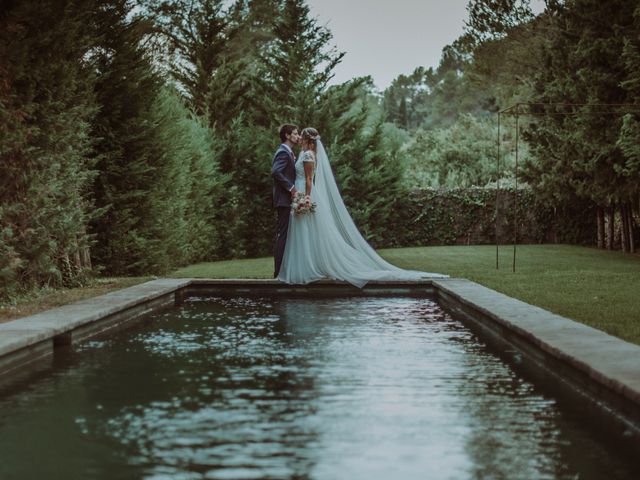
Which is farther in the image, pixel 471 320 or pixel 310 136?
pixel 310 136

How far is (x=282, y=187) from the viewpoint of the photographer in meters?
11.2

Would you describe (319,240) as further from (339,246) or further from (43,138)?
(43,138)

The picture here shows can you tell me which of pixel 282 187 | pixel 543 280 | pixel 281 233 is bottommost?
pixel 543 280

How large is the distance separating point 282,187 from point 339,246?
114cm

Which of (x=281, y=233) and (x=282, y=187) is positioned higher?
(x=282, y=187)

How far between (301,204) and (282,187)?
0.37 meters

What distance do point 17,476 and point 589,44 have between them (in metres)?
15.2

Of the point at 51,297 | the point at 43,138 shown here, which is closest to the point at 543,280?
the point at 51,297

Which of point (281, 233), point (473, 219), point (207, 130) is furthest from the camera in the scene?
point (473, 219)

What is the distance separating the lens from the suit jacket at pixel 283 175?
1107cm

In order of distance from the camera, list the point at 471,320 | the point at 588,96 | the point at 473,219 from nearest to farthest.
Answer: the point at 471,320
the point at 588,96
the point at 473,219

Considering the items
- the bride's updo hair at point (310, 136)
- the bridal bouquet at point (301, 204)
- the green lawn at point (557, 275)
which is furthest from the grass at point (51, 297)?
the bride's updo hair at point (310, 136)

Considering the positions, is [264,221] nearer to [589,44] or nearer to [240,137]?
[240,137]

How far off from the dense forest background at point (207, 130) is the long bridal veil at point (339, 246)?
127 inches
